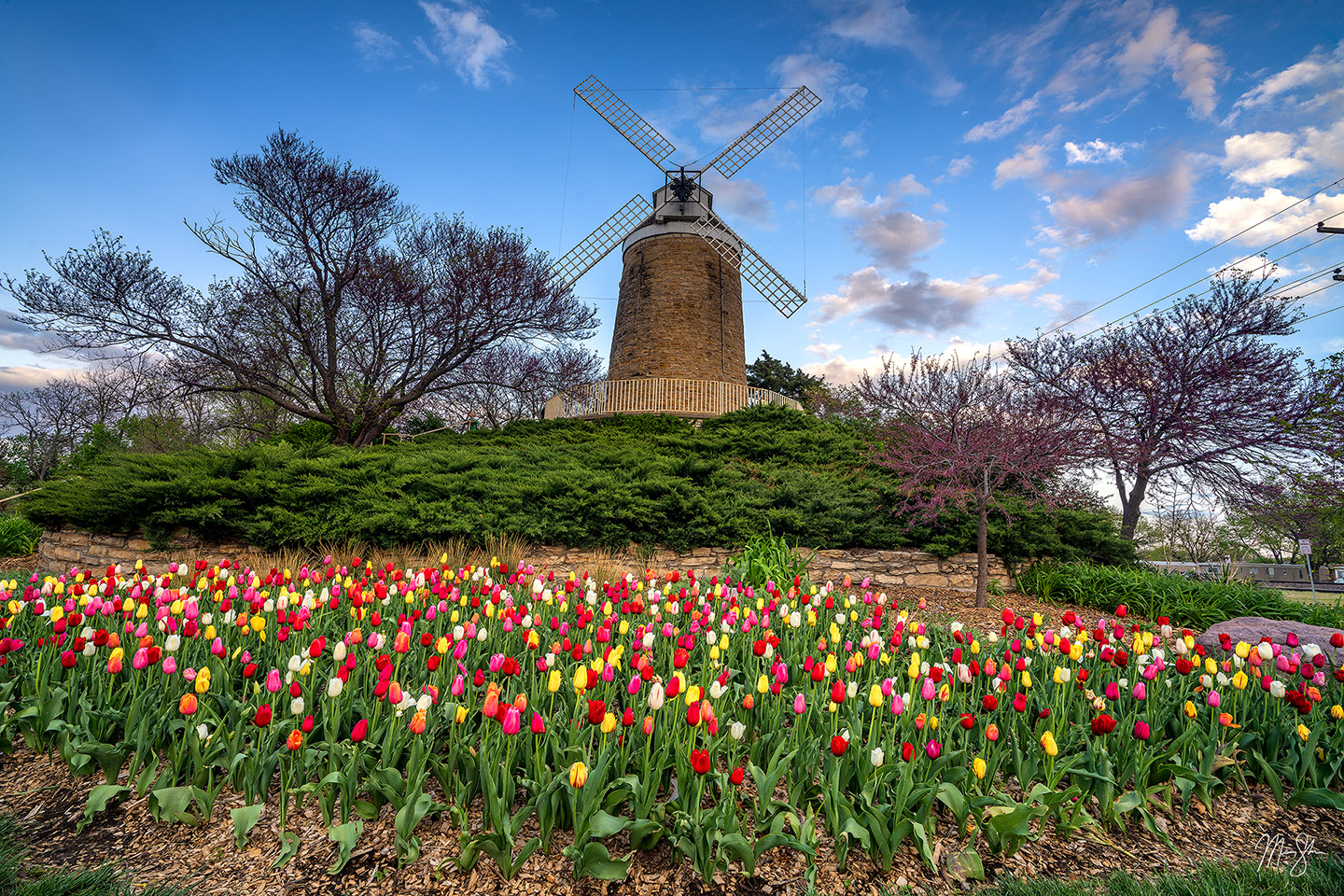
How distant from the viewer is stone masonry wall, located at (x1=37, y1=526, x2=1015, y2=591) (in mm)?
7668

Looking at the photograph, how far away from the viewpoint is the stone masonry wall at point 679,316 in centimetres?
1717

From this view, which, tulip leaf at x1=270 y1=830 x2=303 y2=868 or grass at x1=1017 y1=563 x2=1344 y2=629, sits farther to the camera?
grass at x1=1017 y1=563 x2=1344 y2=629

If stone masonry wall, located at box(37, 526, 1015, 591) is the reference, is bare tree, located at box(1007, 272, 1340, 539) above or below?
above

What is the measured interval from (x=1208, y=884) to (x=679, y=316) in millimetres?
16329

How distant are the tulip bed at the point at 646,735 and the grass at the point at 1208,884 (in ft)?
0.57

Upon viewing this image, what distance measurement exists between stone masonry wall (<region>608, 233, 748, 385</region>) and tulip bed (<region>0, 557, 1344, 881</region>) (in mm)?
13887

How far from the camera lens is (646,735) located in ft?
7.39

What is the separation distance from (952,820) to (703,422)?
473 inches

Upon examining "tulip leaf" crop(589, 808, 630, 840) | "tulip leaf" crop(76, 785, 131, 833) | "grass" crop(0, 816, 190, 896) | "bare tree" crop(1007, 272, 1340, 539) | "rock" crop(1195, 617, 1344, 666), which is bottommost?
"grass" crop(0, 816, 190, 896)

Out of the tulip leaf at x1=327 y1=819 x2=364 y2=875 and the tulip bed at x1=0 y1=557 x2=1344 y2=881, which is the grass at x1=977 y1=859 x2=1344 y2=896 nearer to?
the tulip bed at x1=0 y1=557 x2=1344 y2=881

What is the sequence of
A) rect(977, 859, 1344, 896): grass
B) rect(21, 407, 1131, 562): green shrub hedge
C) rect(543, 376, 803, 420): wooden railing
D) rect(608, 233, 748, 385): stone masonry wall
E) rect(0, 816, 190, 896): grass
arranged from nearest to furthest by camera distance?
rect(0, 816, 190, 896): grass, rect(977, 859, 1344, 896): grass, rect(21, 407, 1131, 562): green shrub hedge, rect(543, 376, 803, 420): wooden railing, rect(608, 233, 748, 385): stone masonry wall

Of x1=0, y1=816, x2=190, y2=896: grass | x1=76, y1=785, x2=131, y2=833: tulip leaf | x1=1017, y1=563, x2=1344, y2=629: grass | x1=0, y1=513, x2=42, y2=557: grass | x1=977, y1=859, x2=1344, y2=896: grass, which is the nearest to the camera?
x1=0, y1=816, x2=190, y2=896: grass

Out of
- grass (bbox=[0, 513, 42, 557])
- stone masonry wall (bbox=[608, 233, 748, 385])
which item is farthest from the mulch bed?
stone masonry wall (bbox=[608, 233, 748, 385])

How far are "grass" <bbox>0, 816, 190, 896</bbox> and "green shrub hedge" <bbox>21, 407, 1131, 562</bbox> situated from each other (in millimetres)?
5236
